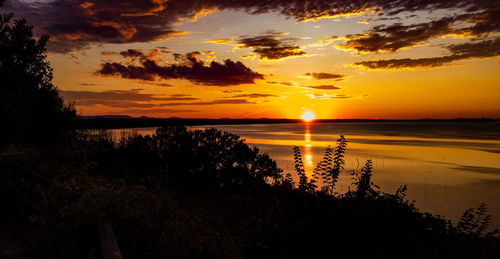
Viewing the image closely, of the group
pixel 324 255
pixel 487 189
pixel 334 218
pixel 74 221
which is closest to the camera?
pixel 74 221

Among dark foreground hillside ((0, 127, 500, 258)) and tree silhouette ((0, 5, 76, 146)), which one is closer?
dark foreground hillside ((0, 127, 500, 258))

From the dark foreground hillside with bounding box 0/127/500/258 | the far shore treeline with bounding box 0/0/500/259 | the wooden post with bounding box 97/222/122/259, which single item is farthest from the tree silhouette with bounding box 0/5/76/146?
the wooden post with bounding box 97/222/122/259

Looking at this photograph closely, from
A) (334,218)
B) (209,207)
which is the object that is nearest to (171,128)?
(209,207)

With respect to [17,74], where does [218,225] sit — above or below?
below

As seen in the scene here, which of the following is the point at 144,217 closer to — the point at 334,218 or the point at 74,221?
the point at 74,221

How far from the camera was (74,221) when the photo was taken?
20.5 ft

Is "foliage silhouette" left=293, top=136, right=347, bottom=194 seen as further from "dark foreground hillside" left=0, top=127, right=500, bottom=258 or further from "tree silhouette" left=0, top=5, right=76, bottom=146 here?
"tree silhouette" left=0, top=5, right=76, bottom=146

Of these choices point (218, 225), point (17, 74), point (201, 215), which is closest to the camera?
point (218, 225)

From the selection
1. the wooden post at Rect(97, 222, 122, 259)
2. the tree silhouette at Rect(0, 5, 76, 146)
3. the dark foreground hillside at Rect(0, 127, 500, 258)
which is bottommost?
the dark foreground hillside at Rect(0, 127, 500, 258)

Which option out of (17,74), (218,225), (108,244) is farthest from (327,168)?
(17,74)

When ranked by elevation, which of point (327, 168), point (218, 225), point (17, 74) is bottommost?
point (218, 225)

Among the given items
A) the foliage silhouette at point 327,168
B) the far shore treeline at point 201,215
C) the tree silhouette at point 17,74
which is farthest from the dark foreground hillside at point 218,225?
the tree silhouette at point 17,74

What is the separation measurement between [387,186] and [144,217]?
20.9 m

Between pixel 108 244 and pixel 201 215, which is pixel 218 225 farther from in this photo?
pixel 108 244
